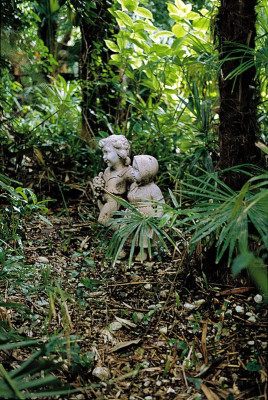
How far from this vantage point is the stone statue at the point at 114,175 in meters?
2.06

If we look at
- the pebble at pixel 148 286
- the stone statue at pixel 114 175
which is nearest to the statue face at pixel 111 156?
the stone statue at pixel 114 175

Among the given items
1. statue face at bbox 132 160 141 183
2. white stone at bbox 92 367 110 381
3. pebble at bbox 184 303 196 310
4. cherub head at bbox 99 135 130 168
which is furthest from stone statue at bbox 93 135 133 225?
white stone at bbox 92 367 110 381

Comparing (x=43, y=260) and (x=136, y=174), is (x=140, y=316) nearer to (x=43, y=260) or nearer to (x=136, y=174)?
(x=43, y=260)

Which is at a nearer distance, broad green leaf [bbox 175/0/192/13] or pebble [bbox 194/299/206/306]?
pebble [bbox 194/299/206/306]

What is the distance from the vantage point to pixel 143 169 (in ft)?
6.23

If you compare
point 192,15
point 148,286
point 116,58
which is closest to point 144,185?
point 148,286

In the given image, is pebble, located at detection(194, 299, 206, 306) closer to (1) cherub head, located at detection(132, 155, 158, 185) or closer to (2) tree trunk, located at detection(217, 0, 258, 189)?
(2) tree trunk, located at detection(217, 0, 258, 189)

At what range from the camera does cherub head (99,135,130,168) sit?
205 centimetres

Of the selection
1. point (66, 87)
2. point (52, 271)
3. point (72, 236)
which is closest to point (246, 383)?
point (52, 271)

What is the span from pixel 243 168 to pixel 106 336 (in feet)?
2.73

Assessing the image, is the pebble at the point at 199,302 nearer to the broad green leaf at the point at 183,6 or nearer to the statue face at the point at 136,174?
the statue face at the point at 136,174

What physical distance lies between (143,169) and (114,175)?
9.6 inches

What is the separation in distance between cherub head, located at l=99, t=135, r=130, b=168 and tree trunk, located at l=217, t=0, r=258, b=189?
609 millimetres

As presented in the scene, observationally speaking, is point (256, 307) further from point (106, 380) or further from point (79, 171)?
point (79, 171)
